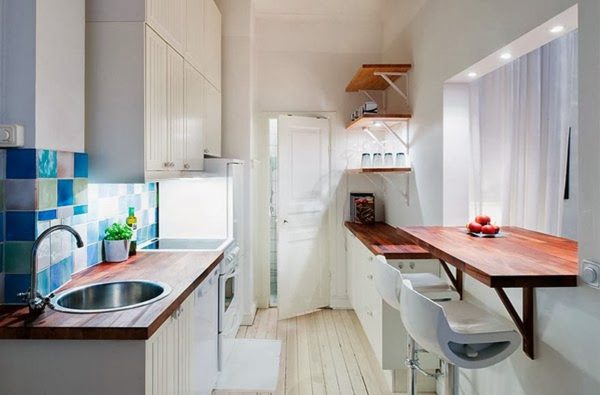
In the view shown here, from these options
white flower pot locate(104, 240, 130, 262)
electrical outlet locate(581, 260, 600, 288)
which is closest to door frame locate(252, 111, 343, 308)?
white flower pot locate(104, 240, 130, 262)

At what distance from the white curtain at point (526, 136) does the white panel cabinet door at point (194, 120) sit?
1.86 m

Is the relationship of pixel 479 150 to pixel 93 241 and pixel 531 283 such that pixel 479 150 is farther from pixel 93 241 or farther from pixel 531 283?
pixel 93 241

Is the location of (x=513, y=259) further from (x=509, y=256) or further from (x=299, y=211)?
(x=299, y=211)

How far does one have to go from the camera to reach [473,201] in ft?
8.87

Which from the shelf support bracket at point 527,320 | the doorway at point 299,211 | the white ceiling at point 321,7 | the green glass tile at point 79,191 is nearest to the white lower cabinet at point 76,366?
the green glass tile at point 79,191

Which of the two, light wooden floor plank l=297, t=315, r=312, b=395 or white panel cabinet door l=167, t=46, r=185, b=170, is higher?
white panel cabinet door l=167, t=46, r=185, b=170

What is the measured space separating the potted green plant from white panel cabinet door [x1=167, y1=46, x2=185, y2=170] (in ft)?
1.51

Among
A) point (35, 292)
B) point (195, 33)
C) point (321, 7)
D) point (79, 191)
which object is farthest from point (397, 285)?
point (321, 7)

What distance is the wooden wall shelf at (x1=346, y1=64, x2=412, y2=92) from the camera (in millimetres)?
3391

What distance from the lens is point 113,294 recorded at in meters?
1.93

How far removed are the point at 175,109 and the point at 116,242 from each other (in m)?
0.86

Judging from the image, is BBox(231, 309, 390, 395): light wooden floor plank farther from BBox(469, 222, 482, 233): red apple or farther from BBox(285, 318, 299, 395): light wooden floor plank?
BBox(469, 222, 482, 233): red apple

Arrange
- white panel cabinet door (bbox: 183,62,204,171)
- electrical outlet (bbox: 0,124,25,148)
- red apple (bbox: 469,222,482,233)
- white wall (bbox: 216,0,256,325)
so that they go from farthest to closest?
white wall (bbox: 216,0,256,325) → white panel cabinet door (bbox: 183,62,204,171) → red apple (bbox: 469,222,482,233) → electrical outlet (bbox: 0,124,25,148)

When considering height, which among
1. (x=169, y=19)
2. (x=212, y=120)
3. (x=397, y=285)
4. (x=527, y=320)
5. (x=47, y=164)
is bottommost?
(x=527, y=320)
